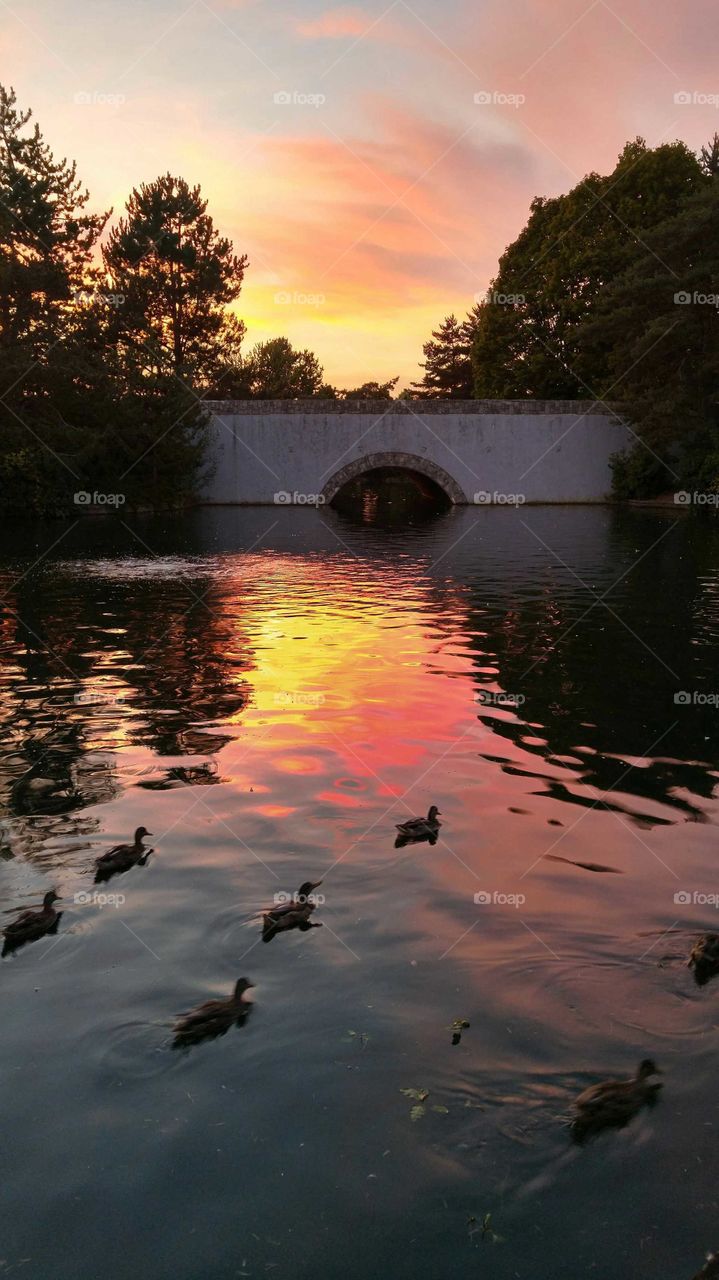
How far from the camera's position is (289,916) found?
5.52 m

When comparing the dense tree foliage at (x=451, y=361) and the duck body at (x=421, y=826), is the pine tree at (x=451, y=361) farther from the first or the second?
the duck body at (x=421, y=826)

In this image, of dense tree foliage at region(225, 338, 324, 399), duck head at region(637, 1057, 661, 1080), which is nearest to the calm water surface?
duck head at region(637, 1057, 661, 1080)

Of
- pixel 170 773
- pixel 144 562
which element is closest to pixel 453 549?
pixel 144 562

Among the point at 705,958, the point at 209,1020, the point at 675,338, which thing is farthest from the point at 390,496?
the point at 209,1020

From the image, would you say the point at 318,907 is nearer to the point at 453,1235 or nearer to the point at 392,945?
the point at 392,945

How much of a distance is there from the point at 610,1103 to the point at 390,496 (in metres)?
76.2

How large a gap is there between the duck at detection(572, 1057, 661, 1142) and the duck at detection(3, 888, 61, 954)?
3056 mm

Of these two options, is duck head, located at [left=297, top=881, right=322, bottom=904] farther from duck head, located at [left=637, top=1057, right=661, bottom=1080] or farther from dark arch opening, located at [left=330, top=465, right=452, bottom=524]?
dark arch opening, located at [left=330, top=465, right=452, bottom=524]

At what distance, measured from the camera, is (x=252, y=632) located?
48.3ft

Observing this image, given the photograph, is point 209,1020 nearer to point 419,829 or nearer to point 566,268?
point 419,829

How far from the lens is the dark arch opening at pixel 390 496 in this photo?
A: 4933 cm

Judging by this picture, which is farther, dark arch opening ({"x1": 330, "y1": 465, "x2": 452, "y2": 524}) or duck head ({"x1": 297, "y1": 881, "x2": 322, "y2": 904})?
dark arch opening ({"x1": 330, "y1": 465, "x2": 452, "y2": 524})

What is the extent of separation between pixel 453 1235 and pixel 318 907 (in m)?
2.47

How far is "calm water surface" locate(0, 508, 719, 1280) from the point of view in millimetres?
3545
